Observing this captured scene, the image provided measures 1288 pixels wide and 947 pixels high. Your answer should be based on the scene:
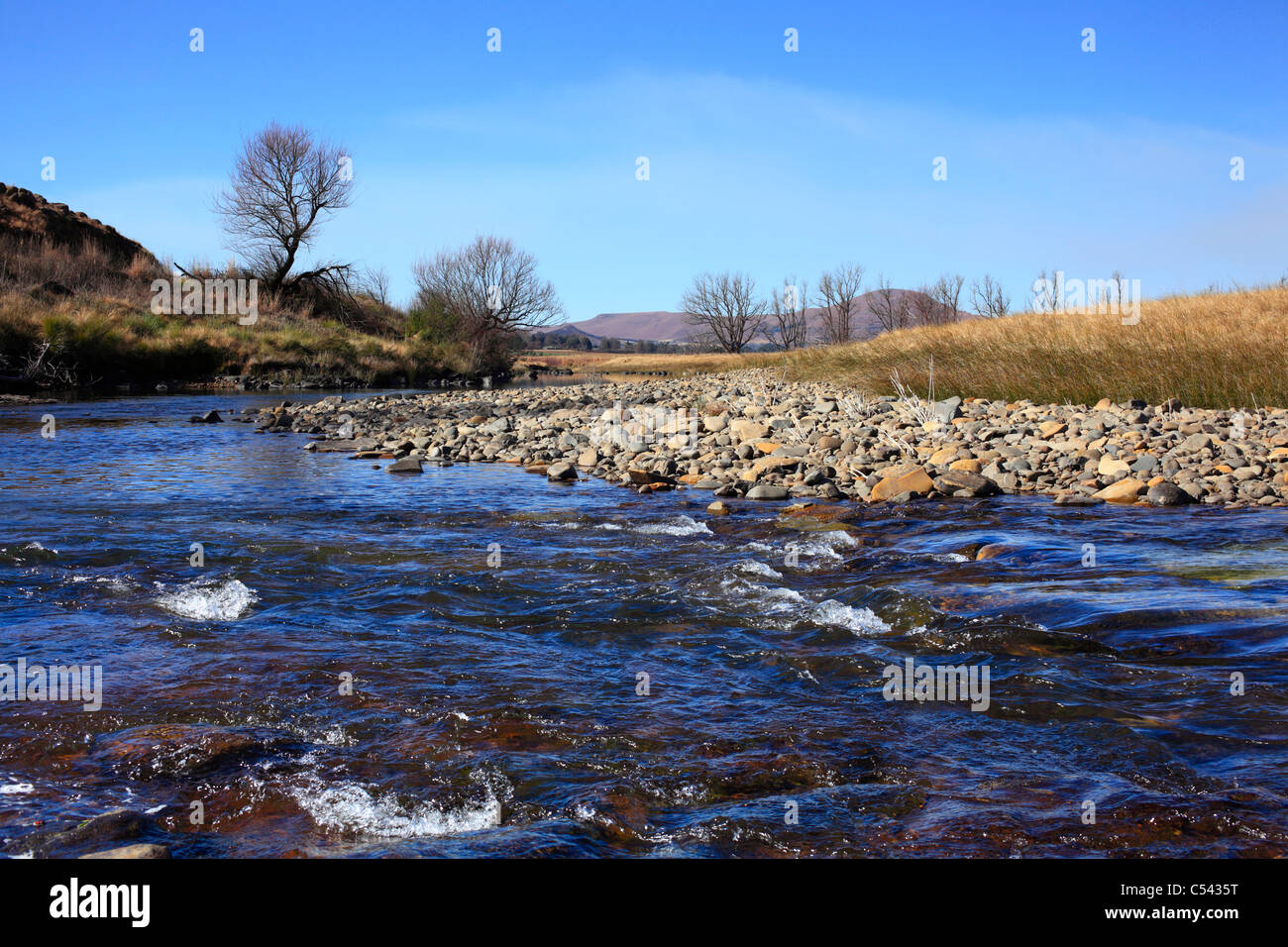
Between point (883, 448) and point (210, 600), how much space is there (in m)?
Result: 7.34

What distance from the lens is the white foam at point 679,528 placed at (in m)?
6.96

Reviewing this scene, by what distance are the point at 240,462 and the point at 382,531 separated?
523 centimetres

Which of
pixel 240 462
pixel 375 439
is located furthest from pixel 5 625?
pixel 375 439

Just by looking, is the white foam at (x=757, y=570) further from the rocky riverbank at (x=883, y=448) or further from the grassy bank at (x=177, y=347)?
the grassy bank at (x=177, y=347)

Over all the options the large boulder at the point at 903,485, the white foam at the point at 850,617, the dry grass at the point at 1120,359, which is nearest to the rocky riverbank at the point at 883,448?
the large boulder at the point at 903,485

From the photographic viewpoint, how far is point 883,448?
10039 millimetres

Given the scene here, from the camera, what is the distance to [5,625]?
4.54m

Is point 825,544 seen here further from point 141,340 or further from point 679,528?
point 141,340

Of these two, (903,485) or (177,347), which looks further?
(177,347)

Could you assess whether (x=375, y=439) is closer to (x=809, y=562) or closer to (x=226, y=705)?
(x=809, y=562)

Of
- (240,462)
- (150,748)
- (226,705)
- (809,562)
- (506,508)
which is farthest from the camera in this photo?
(240,462)

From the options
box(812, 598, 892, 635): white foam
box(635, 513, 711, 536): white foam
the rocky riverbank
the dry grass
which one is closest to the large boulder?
the rocky riverbank

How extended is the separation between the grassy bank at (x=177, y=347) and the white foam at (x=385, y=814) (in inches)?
965

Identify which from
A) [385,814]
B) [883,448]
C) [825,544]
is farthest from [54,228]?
[385,814]
